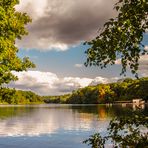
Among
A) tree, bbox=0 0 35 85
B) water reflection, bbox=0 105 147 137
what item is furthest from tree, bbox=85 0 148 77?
water reflection, bbox=0 105 147 137

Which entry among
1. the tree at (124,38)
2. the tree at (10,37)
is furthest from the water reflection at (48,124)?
the tree at (124,38)

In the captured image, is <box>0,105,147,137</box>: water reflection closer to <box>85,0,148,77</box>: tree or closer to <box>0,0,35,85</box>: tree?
<box>0,0,35,85</box>: tree

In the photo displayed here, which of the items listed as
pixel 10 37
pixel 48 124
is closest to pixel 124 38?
pixel 10 37

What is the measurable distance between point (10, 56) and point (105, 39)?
17416 millimetres

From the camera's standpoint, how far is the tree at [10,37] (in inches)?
967

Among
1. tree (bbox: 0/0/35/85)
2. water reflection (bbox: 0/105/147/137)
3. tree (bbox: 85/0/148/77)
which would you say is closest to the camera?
tree (bbox: 85/0/148/77)

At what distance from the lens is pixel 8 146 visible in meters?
42.7

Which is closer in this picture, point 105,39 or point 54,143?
point 105,39

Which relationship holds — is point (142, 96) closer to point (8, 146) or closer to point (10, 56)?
point (10, 56)

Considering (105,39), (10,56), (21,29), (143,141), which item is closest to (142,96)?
(143,141)

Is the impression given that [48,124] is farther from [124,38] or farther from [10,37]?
[124,38]

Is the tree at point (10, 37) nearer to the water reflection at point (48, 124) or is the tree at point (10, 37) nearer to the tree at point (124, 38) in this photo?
the tree at point (124, 38)

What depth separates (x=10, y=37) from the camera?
27109mm

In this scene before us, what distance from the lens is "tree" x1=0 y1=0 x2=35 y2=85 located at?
24566mm
